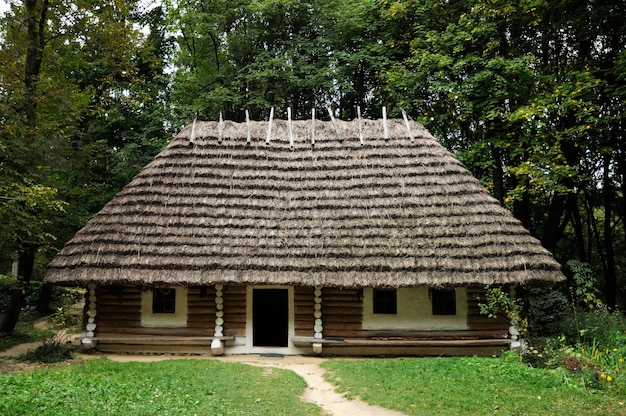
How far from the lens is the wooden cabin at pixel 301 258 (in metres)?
11.4

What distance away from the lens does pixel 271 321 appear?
1347 centimetres

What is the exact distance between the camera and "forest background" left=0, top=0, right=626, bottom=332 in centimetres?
1303

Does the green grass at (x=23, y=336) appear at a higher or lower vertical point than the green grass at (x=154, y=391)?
lower

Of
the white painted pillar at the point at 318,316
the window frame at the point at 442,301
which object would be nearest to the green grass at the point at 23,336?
the white painted pillar at the point at 318,316

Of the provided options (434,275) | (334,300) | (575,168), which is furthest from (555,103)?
(334,300)

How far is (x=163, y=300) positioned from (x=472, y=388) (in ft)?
29.1

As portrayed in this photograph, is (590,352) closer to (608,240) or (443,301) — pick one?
(443,301)

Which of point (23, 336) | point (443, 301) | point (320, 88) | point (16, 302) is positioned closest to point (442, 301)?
point (443, 301)

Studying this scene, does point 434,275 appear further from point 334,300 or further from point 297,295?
point 297,295

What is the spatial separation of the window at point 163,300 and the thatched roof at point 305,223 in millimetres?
1553

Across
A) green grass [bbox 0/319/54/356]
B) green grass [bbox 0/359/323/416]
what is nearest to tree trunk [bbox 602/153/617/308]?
green grass [bbox 0/359/323/416]

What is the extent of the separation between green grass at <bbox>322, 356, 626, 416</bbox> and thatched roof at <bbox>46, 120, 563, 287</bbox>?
7.17ft

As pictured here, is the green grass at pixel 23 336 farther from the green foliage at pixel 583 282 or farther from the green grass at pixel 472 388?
the green foliage at pixel 583 282

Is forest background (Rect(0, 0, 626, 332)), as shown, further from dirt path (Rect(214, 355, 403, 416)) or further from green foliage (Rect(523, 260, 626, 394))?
dirt path (Rect(214, 355, 403, 416))
